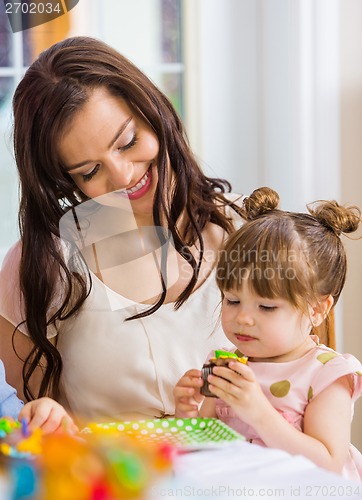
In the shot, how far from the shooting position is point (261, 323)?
121cm

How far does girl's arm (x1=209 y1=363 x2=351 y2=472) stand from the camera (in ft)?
3.62

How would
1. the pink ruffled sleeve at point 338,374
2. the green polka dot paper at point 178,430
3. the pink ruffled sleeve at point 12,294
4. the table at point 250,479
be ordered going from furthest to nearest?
the pink ruffled sleeve at point 12,294 → the pink ruffled sleeve at point 338,374 → the green polka dot paper at point 178,430 → the table at point 250,479

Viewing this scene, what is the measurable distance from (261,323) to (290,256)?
0.36 feet

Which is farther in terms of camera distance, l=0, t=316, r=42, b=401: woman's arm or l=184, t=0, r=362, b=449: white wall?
l=184, t=0, r=362, b=449: white wall

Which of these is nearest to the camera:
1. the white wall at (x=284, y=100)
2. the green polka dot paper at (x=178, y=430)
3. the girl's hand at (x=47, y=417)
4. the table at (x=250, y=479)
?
the table at (x=250, y=479)

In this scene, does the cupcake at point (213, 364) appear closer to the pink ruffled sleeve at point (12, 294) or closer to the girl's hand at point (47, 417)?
the girl's hand at point (47, 417)

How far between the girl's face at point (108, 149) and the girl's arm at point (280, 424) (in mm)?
497

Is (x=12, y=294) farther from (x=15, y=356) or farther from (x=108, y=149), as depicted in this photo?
(x=108, y=149)

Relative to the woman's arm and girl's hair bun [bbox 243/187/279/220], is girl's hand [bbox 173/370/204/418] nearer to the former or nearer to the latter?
girl's hair bun [bbox 243/187/279/220]

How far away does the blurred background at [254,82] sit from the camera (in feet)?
6.99

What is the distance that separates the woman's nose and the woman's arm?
0.40 m

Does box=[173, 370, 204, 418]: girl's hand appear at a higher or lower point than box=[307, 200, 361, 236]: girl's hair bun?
lower

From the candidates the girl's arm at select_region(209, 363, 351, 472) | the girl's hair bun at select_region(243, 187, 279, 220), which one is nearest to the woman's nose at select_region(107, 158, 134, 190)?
the girl's hair bun at select_region(243, 187, 279, 220)

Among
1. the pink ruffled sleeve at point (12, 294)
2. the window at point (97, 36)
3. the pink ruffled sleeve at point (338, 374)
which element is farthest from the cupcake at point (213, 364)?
the window at point (97, 36)
